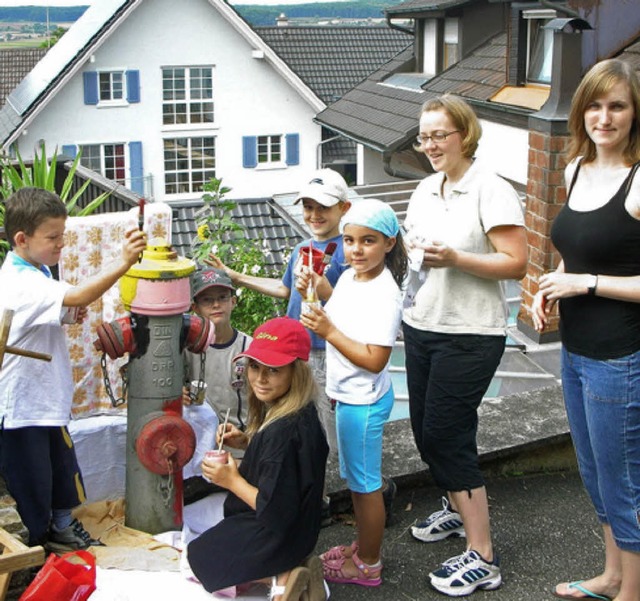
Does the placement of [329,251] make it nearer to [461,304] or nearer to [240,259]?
[461,304]

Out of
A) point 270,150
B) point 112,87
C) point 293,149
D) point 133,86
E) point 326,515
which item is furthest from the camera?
point 270,150

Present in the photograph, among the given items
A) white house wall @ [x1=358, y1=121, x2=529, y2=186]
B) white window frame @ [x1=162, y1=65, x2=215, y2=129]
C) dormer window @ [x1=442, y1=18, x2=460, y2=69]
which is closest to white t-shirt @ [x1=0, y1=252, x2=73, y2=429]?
white house wall @ [x1=358, y1=121, x2=529, y2=186]

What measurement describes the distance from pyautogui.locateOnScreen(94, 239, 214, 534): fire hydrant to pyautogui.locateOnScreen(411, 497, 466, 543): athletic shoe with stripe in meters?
0.95

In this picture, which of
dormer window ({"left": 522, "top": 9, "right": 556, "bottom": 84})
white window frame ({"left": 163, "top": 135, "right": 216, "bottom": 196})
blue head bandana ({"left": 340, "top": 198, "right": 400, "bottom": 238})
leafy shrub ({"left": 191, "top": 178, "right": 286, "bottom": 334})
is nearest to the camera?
blue head bandana ({"left": 340, "top": 198, "right": 400, "bottom": 238})

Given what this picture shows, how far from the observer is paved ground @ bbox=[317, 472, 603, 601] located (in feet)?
11.6

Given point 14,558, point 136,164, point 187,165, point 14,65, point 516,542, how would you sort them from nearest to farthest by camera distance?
1. point 14,558
2. point 516,542
3. point 136,164
4. point 187,165
5. point 14,65

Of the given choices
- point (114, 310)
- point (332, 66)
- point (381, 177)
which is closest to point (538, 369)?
point (114, 310)

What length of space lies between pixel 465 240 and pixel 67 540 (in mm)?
1790

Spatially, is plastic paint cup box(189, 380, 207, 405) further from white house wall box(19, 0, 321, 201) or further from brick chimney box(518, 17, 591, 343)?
white house wall box(19, 0, 321, 201)

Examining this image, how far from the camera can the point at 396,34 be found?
36688 millimetres

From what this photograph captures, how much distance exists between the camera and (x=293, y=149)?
31828 mm

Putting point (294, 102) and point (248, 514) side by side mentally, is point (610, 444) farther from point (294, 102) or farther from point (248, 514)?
point (294, 102)

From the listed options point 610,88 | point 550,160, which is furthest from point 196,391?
point 550,160

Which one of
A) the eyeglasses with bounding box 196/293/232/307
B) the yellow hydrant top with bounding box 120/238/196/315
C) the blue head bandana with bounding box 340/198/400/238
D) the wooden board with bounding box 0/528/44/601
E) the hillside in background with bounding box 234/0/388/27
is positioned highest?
the hillside in background with bounding box 234/0/388/27
